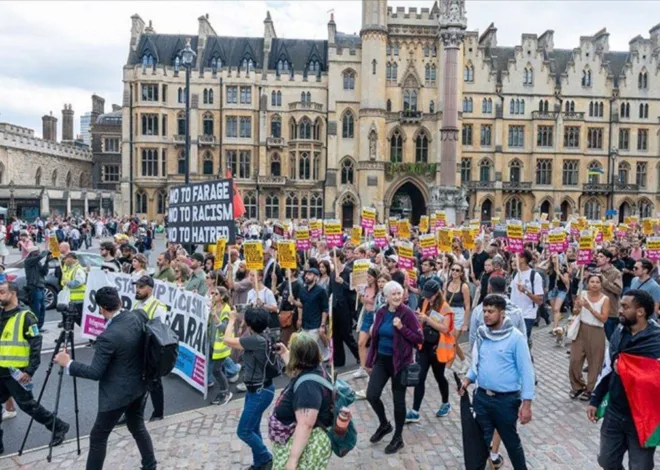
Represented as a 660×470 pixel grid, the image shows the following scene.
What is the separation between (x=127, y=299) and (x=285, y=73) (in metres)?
42.8

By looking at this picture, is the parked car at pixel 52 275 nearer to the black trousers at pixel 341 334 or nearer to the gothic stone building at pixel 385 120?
the black trousers at pixel 341 334

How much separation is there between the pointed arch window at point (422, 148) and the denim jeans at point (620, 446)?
149 ft

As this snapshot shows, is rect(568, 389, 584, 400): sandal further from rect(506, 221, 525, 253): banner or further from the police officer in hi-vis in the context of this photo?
the police officer in hi-vis

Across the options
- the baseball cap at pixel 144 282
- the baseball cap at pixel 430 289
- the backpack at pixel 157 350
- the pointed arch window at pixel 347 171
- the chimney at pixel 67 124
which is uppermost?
the chimney at pixel 67 124

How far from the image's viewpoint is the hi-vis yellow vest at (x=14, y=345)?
236 inches

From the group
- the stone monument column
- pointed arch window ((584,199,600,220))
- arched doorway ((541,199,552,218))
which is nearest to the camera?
the stone monument column

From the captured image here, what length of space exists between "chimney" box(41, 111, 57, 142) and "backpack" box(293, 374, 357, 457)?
60.0 meters

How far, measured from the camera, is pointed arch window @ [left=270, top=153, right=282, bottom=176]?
50062mm

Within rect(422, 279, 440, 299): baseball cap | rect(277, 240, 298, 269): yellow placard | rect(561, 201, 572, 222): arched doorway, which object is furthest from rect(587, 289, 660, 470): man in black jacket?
rect(561, 201, 572, 222): arched doorway

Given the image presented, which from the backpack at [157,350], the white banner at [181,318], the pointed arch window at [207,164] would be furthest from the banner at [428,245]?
the pointed arch window at [207,164]

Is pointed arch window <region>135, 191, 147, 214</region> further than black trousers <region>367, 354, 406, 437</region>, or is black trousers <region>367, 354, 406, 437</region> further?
pointed arch window <region>135, 191, 147, 214</region>

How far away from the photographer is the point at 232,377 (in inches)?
359

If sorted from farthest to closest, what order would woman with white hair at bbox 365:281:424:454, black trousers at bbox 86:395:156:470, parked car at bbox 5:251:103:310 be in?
parked car at bbox 5:251:103:310
woman with white hair at bbox 365:281:424:454
black trousers at bbox 86:395:156:470

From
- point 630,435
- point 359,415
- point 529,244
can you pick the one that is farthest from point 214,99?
point 630,435
